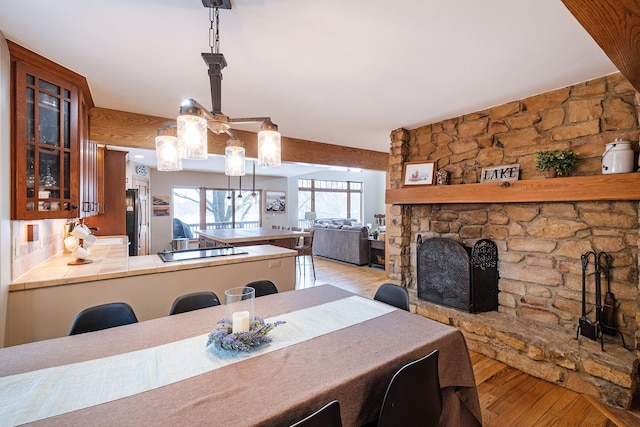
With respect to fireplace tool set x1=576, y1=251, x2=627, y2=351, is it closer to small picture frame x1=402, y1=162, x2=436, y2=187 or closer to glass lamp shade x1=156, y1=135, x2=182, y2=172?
small picture frame x1=402, y1=162, x2=436, y2=187

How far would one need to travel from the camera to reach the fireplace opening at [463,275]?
9.64 ft

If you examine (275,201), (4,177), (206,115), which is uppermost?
(206,115)

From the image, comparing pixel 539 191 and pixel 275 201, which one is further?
A: pixel 275 201

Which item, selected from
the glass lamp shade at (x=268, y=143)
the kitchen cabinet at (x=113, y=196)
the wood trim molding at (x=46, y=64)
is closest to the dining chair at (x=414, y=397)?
the glass lamp shade at (x=268, y=143)

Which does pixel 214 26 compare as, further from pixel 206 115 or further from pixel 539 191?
pixel 539 191

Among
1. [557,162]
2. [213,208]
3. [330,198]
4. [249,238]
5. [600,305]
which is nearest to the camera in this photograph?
[600,305]

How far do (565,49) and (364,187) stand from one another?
32.8 ft

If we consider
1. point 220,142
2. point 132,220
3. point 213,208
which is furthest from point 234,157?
point 213,208

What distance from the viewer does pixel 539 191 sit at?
2416 mm

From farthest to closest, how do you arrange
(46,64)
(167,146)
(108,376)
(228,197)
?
(228,197) → (46,64) → (167,146) → (108,376)

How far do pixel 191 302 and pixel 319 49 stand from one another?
6.11 ft

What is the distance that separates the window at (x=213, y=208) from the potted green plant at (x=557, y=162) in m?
6.81

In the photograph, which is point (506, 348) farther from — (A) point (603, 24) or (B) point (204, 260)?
(B) point (204, 260)

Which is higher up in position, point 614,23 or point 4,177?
point 614,23
